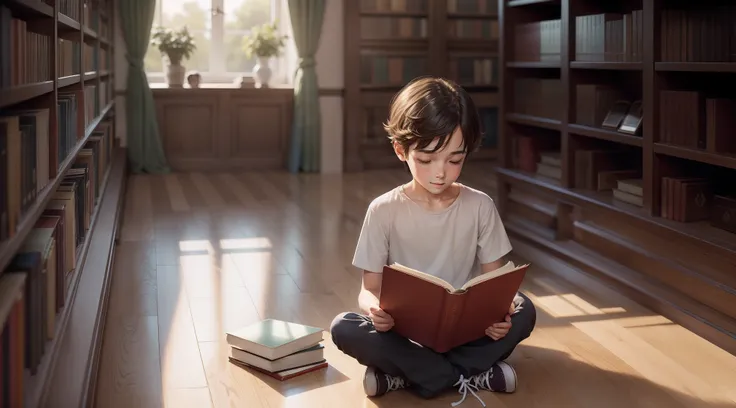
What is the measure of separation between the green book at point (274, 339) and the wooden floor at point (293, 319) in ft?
0.27

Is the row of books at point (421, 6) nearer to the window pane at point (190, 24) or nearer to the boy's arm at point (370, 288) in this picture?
the window pane at point (190, 24)

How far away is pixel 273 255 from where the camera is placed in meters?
4.73

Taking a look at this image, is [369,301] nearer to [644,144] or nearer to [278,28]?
[644,144]

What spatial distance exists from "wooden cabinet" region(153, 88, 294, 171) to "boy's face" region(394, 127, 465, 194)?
5816 millimetres

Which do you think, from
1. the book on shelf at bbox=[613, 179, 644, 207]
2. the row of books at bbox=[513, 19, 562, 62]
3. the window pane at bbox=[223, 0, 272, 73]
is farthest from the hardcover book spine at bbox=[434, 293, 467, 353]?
the window pane at bbox=[223, 0, 272, 73]

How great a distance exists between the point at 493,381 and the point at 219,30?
6514 millimetres

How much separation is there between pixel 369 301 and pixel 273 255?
2.08 m

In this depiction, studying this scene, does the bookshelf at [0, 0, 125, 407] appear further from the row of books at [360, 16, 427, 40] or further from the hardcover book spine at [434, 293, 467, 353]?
the row of books at [360, 16, 427, 40]

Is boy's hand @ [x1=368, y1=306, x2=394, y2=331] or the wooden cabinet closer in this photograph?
boy's hand @ [x1=368, y1=306, x2=394, y2=331]

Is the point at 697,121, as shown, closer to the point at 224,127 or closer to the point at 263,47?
the point at 263,47

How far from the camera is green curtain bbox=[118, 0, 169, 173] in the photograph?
7898 mm

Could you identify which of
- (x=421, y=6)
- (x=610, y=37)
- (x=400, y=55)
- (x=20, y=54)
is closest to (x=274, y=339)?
(x=20, y=54)

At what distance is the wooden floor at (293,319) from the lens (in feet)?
8.94

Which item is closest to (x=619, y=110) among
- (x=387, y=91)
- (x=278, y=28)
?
(x=387, y=91)
